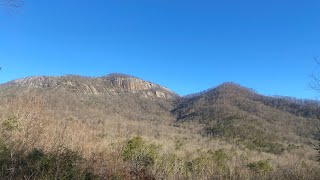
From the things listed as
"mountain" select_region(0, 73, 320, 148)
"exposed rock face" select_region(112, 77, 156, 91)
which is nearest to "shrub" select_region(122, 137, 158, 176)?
"mountain" select_region(0, 73, 320, 148)

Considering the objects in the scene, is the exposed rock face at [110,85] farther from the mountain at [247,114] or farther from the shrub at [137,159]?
the shrub at [137,159]

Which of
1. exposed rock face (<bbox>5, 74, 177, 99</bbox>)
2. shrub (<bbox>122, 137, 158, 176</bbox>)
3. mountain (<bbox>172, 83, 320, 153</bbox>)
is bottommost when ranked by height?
shrub (<bbox>122, 137, 158, 176</bbox>)

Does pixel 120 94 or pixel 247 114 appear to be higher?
pixel 120 94

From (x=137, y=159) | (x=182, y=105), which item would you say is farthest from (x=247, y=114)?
(x=137, y=159)

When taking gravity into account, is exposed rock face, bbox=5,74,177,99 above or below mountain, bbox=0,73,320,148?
above

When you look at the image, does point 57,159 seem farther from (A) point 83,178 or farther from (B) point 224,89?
(B) point 224,89

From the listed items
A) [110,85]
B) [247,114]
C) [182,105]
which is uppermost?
[110,85]

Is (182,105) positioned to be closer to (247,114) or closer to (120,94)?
(120,94)

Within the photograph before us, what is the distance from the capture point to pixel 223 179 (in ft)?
28.5

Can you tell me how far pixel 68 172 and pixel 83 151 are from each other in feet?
5.81

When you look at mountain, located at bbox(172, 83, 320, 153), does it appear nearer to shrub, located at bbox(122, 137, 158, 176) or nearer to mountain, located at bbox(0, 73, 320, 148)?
mountain, located at bbox(0, 73, 320, 148)

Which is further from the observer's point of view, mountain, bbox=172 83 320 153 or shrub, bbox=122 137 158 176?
mountain, bbox=172 83 320 153

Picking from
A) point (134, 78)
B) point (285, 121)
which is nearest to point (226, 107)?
point (285, 121)

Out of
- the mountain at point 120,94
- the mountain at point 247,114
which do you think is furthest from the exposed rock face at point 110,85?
the mountain at point 247,114
